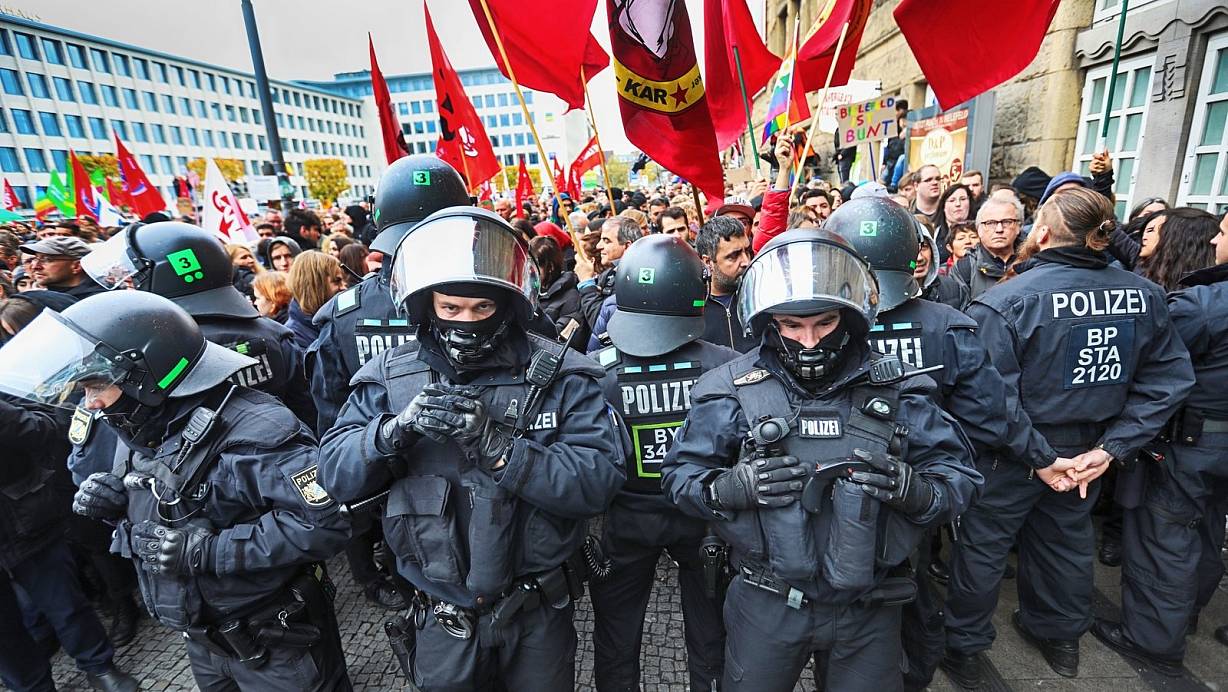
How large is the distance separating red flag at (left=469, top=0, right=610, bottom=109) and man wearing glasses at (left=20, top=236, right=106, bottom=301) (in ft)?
14.3

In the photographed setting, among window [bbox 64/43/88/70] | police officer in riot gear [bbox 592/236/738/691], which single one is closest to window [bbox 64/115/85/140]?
window [bbox 64/43/88/70]

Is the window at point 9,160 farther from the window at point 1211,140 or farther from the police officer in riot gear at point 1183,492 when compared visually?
the window at point 1211,140

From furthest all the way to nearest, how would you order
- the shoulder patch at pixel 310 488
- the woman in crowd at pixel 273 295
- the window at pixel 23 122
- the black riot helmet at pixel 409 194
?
the window at pixel 23 122
the woman in crowd at pixel 273 295
the black riot helmet at pixel 409 194
the shoulder patch at pixel 310 488

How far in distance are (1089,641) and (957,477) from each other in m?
2.66

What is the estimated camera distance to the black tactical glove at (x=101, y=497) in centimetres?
238

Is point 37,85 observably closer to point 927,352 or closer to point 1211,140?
point 927,352

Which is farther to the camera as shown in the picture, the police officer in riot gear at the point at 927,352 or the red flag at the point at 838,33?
the red flag at the point at 838,33

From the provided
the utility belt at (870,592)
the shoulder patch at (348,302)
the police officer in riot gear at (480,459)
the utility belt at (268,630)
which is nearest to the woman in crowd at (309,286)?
the shoulder patch at (348,302)

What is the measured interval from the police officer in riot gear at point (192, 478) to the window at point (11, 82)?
74.4 m

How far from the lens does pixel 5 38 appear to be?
50906mm

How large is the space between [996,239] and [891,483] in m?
3.37

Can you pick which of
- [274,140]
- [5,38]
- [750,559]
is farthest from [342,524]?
[5,38]

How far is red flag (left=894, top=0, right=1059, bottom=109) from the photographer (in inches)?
155

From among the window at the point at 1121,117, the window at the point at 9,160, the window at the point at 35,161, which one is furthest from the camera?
the window at the point at 35,161
